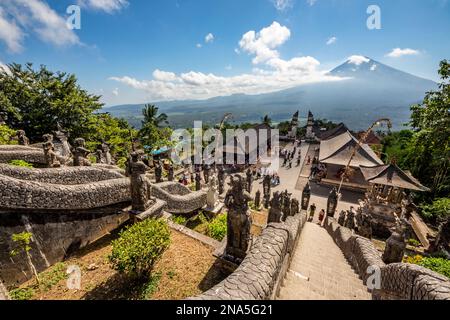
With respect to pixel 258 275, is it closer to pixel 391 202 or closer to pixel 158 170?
pixel 158 170

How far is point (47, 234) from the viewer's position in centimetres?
543

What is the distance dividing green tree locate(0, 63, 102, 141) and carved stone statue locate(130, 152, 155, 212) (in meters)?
16.8

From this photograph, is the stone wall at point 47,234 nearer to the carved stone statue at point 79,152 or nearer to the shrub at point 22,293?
the shrub at point 22,293

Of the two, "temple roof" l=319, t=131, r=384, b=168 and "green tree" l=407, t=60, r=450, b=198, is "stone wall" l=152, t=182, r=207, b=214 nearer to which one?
"green tree" l=407, t=60, r=450, b=198

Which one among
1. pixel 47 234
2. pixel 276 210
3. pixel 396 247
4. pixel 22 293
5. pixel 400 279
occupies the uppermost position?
pixel 47 234

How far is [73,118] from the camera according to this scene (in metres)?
19.1

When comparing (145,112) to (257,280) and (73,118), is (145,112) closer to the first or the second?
(73,118)

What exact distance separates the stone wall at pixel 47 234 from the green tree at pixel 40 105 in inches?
664

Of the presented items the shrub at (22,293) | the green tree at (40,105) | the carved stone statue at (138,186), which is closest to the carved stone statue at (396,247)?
the carved stone statue at (138,186)

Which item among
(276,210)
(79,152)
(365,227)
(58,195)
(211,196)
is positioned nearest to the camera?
(58,195)

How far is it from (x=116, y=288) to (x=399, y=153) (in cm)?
3152

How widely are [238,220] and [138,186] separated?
3.91 m

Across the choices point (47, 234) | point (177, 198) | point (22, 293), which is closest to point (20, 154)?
point (47, 234)
